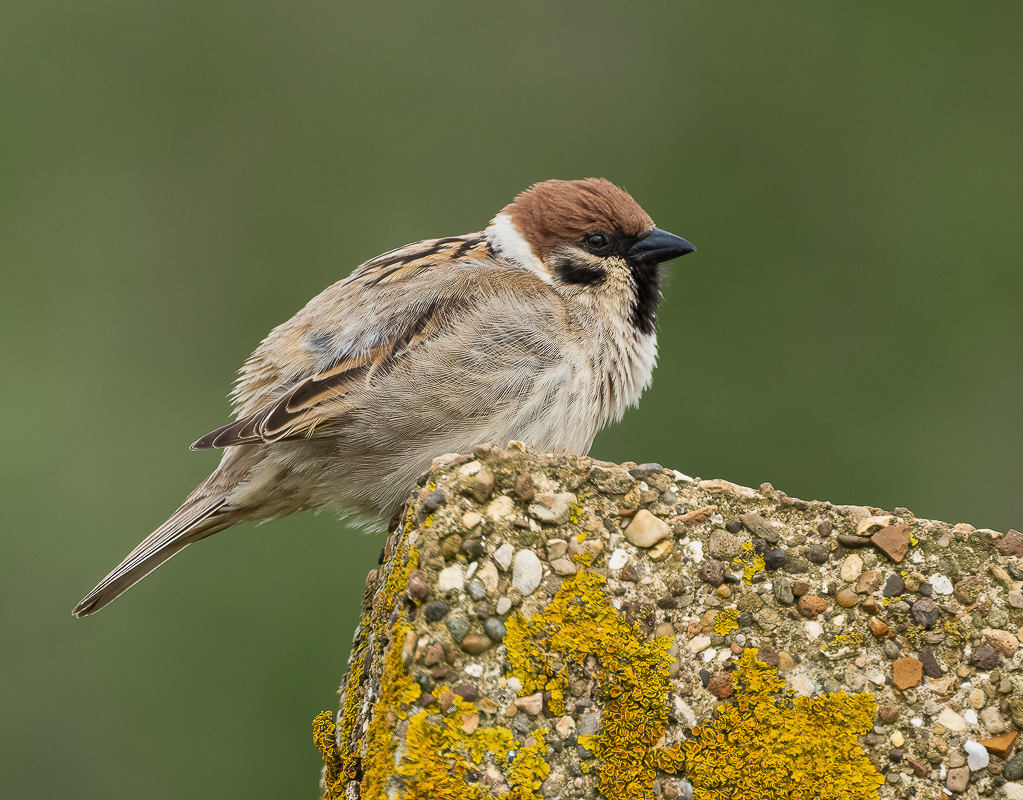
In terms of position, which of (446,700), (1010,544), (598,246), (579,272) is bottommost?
(446,700)

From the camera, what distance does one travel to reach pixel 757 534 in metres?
1.72

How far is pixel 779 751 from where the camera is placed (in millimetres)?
1601

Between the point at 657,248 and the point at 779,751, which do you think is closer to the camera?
the point at 779,751

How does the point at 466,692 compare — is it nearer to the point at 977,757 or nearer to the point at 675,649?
the point at 675,649

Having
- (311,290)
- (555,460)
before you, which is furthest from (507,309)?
(311,290)

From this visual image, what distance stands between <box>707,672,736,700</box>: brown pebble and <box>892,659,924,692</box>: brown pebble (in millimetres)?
247

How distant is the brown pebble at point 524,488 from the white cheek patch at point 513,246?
4.73 feet

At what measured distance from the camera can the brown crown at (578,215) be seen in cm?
319

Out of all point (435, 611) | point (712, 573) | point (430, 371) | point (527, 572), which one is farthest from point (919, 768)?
point (430, 371)

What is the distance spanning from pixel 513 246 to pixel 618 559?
1.70 metres

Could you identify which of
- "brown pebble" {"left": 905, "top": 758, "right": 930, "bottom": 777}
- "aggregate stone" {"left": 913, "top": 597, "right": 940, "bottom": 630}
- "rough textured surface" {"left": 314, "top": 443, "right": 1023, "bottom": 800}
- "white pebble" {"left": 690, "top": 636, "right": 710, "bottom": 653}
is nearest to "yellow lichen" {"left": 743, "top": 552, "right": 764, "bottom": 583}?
"rough textured surface" {"left": 314, "top": 443, "right": 1023, "bottom": 800}

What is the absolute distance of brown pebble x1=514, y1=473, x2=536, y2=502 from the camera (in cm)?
169

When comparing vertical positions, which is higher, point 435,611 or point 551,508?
point 551,508

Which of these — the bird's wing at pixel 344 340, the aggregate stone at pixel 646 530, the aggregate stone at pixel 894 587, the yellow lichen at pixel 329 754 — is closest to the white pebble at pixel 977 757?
the aggregate stone at pixel 894 587
